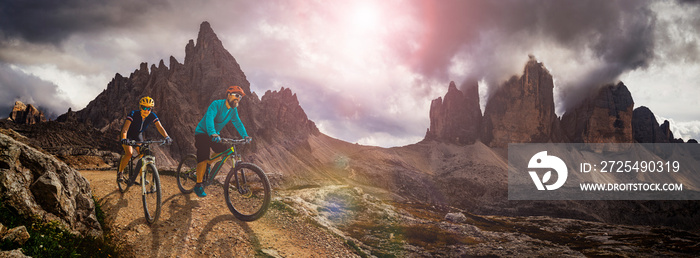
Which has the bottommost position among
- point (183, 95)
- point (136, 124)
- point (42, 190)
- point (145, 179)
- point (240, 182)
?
point (42, 190)

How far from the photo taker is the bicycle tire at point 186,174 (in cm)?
1321

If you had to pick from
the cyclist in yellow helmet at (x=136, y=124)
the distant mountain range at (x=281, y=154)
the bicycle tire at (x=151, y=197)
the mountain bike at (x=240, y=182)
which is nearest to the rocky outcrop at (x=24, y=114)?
the distant mountain range at (x=281, y=154)

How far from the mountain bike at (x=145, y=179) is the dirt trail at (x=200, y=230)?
0.30 meters

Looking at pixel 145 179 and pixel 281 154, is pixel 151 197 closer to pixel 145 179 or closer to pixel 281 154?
pixel 145 179

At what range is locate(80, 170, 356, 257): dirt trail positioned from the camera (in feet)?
30.6

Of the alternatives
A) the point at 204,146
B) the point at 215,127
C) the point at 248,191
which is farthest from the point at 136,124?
the point at 248,191

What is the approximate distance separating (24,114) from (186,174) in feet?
702

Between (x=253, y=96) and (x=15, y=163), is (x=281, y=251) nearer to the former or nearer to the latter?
(x=15, y=163)

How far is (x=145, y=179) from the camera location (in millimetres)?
11102

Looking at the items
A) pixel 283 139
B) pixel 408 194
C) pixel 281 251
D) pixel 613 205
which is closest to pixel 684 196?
pixel 613 205

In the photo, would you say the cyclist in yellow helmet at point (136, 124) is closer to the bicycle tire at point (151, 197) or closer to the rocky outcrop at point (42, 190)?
the bicycle tire at point (151, 197)

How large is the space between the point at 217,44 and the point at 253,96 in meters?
35.5

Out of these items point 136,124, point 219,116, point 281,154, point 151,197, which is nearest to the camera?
point 151,197

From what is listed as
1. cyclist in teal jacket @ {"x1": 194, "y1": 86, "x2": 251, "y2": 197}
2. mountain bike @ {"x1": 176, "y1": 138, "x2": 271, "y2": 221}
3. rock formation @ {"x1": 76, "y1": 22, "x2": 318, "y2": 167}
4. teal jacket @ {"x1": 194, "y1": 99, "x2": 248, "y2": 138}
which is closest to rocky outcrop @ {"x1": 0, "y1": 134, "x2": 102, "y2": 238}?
cyclist in teal jacket @ {"x1": 194, "y1": 86, "x2": 251, "y2": 197}
